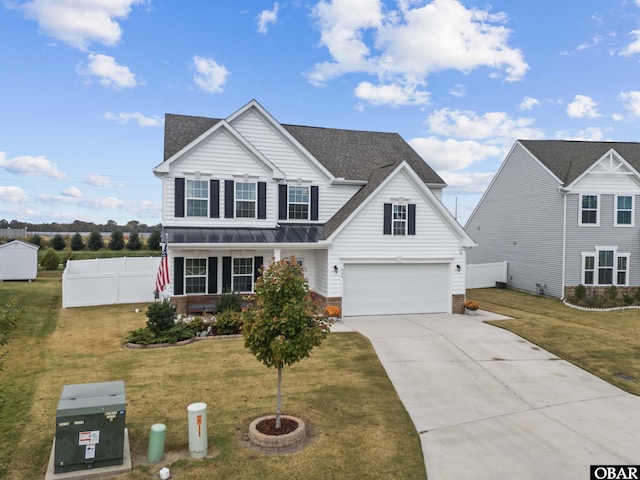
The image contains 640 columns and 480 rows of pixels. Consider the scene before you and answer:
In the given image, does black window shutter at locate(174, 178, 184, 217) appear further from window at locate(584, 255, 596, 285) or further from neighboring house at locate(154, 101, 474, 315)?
window at locate(584, 255, 596, 285)

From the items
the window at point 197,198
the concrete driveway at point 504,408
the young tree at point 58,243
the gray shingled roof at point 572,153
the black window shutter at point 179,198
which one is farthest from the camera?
the young tree at point 58,243

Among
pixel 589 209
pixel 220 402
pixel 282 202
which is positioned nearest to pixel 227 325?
pixel 220 402

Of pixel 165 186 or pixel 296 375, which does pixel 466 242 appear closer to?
pixel 296 375

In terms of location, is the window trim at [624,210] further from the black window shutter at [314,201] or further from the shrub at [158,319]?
the shrub at [158,319]

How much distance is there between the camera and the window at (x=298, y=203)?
70.3 ft

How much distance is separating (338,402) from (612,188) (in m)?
24.6

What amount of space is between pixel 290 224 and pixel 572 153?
2069 cm

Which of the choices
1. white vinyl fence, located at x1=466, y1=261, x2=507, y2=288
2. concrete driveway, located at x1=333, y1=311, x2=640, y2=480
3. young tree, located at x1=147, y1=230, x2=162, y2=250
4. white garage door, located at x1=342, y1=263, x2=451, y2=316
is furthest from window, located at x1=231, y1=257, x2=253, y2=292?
young tree, located at x1=147, y1=230, x2=162, y2=250

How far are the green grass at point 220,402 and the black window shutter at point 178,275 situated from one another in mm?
3101

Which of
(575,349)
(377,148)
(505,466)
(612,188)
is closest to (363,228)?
(377,148)

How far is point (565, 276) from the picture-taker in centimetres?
2606

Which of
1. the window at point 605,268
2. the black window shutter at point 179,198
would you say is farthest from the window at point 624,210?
the black window shutter at point 179,198

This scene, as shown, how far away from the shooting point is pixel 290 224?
2123cm

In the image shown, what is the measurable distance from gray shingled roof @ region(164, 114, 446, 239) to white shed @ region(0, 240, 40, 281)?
1705cm
